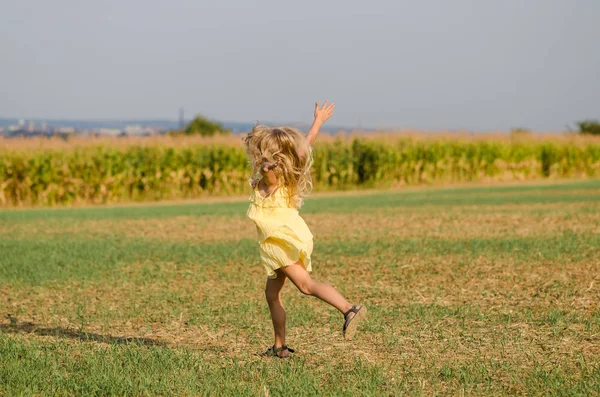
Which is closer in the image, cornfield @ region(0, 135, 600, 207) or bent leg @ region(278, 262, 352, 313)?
bent leg @ region(278, 262, 352, 313)

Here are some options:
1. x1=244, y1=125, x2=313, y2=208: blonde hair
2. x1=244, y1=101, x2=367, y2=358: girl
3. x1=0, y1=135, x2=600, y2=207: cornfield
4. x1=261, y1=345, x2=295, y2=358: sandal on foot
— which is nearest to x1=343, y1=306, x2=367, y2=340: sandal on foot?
x1=244, y1=101, x2=367, y2=358: girl

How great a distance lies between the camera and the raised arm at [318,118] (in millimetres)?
6768

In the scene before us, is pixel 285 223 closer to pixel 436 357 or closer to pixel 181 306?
pixel 436 357

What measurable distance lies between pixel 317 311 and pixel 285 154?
9.74 ft

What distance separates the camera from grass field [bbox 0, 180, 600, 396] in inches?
238

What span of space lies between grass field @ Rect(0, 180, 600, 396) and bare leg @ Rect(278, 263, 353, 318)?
455mm

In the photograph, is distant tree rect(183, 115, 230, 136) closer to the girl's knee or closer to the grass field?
the grass field

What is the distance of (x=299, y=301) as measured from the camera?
969 centimetres

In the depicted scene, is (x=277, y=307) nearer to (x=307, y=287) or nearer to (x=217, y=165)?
(x=307, y=287)

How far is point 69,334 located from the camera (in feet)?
26.1

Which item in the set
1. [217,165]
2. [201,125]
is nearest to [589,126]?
[201,125]

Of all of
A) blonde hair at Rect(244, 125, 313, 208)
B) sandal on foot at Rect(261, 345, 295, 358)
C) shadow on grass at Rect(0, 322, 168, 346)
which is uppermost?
blonde hair at Rect(244, 125, 313, 208)

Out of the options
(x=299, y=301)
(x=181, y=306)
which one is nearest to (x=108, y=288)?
(x=181, y=306)

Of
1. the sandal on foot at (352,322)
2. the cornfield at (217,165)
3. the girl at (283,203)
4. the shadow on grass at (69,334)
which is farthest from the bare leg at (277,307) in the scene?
the cornfield at (217,165)
